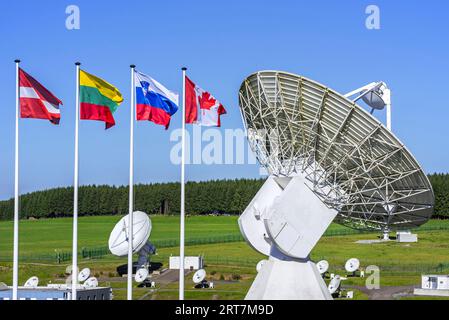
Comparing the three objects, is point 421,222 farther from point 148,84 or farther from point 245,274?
point 245,274

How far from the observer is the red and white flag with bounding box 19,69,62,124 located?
40656mm

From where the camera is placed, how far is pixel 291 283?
46625mm

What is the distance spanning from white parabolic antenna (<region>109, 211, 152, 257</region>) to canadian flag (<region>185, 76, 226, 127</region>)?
32660mm

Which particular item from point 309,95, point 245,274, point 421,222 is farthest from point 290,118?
point 245,274

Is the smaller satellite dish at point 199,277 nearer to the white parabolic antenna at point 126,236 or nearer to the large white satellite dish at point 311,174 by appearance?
the white parabolic antenna at point 126,236

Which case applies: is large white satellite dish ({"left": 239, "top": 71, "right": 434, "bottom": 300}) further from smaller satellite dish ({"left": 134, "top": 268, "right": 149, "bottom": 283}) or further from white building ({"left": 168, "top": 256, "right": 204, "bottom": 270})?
white building ({"left": 168, "top": 256, "right": 204, "bottom": 270})

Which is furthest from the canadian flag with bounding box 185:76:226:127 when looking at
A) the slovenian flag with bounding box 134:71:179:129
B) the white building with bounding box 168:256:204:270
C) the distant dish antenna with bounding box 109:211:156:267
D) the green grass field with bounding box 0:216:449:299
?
the white building with bounding box 168:256:204:270

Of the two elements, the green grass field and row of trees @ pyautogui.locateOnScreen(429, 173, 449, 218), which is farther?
row of trees @ pyautogui.locateOnScreen(429, 173, 449, 218)

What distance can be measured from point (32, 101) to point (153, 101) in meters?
6.42

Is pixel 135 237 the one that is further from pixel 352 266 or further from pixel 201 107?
pixel 201 107

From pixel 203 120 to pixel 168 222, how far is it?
473ft

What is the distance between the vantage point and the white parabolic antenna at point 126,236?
77438mm

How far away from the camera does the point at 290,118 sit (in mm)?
46781

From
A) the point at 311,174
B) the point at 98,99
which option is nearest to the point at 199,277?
the point at 311,174
